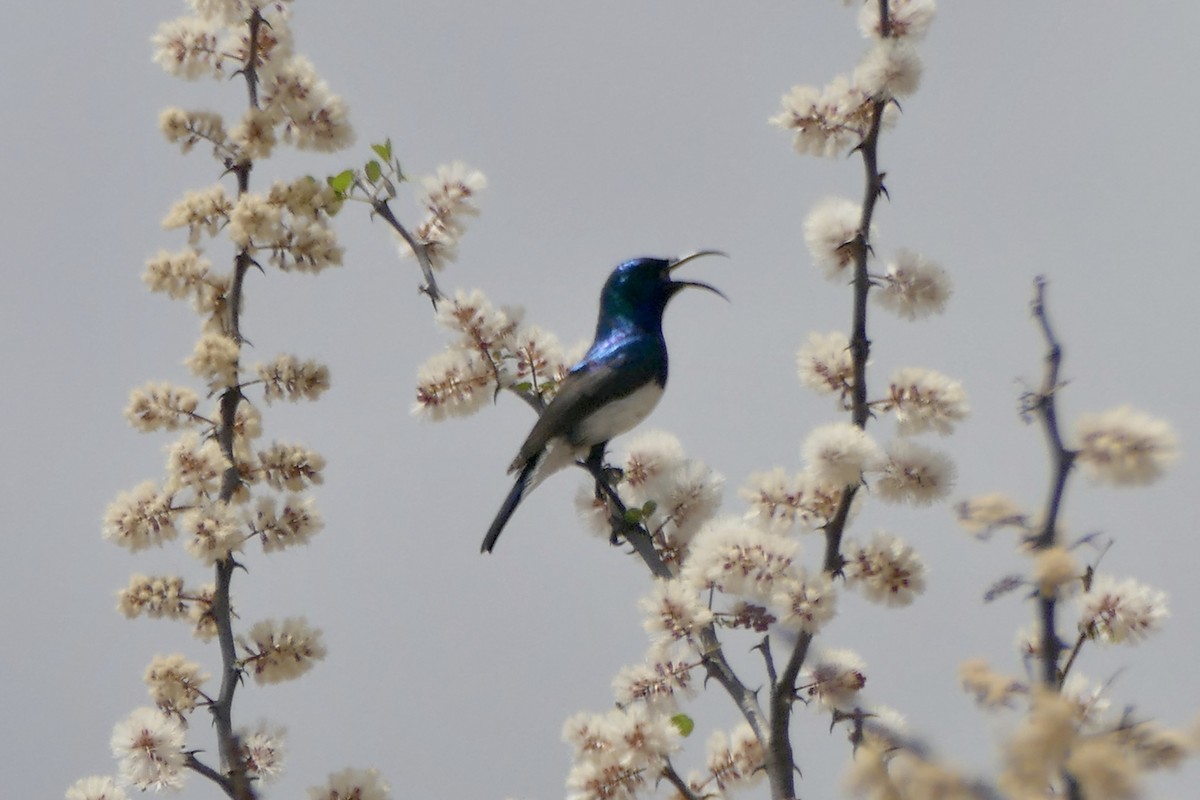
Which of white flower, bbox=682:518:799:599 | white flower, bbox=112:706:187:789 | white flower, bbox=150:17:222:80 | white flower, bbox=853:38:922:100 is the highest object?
white flower, bbox=150:17:222:80

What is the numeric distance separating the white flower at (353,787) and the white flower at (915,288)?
1936mm

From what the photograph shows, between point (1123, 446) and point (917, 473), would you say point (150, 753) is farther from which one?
point (1123, 446)

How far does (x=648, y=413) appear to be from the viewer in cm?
621

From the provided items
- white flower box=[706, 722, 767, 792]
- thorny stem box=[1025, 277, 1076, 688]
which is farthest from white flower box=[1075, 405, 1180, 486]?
white flower box=[706, 722, 767, 792]

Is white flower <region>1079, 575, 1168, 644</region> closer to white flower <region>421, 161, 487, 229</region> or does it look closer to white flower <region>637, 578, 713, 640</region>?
white flower <region>637, 578, 713, 640</region>

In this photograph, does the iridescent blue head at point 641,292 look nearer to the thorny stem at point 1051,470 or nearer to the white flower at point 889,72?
the white flower at point 889,72

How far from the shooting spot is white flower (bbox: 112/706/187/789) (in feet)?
13.5

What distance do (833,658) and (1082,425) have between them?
1695 mm

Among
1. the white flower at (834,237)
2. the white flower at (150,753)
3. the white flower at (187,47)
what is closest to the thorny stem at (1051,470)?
the white flower at (834,237)

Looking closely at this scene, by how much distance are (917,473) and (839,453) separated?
0.34 meters

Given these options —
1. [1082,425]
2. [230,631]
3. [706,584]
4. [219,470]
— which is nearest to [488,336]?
[219,470]

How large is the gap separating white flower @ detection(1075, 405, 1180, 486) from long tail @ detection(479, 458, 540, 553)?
388 centimetres

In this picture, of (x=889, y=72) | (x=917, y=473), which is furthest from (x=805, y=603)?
(x=889, y=72)

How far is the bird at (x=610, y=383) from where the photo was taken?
5.65 m
